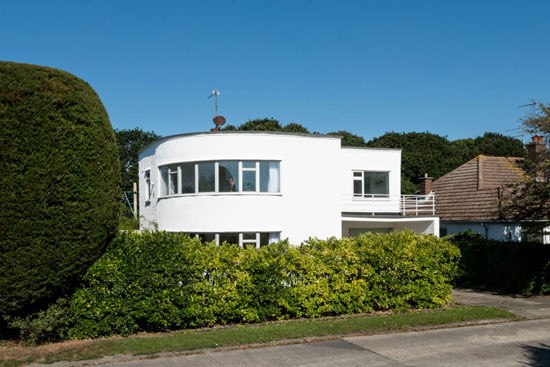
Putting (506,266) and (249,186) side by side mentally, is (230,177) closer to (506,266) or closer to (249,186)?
(249,186)

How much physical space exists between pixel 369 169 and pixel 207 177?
8.30 meters

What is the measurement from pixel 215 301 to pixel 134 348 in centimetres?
254

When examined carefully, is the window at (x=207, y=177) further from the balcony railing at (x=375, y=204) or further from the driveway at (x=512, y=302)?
the driveway at (x=512, y=302)

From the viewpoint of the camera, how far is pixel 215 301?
1185 centimetres

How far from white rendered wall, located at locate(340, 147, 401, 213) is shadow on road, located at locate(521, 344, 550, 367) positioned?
13233mm

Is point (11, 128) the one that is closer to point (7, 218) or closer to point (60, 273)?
point (7, 218)

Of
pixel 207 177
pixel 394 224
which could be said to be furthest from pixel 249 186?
pixel 394 224

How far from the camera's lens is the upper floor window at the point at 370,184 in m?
23.7

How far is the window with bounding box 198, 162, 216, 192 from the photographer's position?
766 inches

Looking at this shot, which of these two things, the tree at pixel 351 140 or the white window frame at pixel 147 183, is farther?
the tree at pixel 351 140

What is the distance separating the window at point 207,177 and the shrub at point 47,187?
8.94 metres

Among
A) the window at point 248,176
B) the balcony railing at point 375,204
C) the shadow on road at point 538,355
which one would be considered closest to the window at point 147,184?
the window at point 248,176

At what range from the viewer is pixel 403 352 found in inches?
385

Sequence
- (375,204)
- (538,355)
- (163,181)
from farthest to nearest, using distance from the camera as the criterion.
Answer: (375,204) < (163,181) < (538,355)
